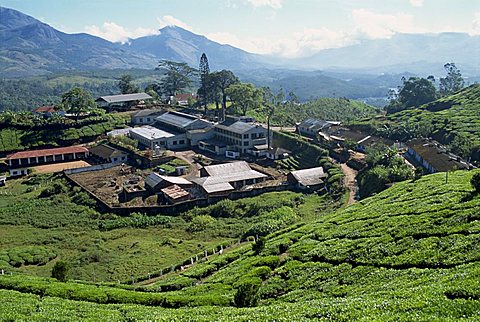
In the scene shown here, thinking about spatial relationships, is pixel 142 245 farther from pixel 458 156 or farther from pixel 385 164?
pixel 458 156

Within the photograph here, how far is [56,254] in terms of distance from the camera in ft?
126

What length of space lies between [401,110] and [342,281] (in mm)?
85824

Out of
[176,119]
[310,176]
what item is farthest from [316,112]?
[310,176]

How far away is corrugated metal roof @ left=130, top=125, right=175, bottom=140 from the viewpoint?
79750 millimetres

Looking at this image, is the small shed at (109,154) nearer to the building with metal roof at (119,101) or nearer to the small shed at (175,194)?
the small shed at (175,194)

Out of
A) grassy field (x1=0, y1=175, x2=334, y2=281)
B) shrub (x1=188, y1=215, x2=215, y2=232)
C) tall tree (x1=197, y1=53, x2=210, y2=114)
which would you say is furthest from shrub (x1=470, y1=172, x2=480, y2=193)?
tall tree (x1=197, y1=53, x2=210, y2=114)

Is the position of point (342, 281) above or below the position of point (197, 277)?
above

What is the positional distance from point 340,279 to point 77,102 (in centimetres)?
7806

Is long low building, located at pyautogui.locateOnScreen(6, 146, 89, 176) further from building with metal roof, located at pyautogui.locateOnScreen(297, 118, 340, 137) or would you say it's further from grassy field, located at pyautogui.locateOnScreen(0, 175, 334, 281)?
building with metal roof, located at pyautogui.locateOnScreen(297, 118, 340, 137)

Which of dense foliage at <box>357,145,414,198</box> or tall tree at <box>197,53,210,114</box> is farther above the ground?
tall tree at <box>197,53,210,114</box>

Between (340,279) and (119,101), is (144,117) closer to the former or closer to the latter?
(119,101)

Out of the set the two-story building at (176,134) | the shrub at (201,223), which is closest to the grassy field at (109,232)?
the shrub at (201,223)

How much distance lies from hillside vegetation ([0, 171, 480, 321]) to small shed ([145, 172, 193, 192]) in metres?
23.2

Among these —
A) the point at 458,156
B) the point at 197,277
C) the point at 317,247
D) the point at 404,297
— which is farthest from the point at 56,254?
the point at 458,156
